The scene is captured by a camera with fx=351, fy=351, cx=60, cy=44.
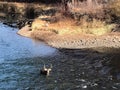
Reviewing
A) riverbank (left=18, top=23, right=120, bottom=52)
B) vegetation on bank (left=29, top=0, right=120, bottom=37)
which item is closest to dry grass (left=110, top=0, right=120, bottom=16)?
vegetation on bank (left=29, top=0, right=120, bottom=37)

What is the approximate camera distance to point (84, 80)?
30.6 metres

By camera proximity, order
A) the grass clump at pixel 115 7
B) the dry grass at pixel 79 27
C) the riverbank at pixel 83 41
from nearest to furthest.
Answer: the riverbank at pixel 83 41
the dry grass at pixel 79 27
the grass clump at pixel 115 7

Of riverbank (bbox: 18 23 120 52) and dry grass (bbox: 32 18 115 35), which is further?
dry grass (bbox: 32 18 115 35)

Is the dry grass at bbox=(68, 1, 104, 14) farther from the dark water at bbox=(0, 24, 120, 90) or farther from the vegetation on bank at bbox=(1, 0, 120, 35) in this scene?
the dark water at bbox=(0, 24, 120, 90)

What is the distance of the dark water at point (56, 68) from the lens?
29297 mm

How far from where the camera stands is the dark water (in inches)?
1153

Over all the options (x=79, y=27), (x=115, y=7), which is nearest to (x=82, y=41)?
(x=79, y=27)

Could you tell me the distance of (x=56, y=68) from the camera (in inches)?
1351

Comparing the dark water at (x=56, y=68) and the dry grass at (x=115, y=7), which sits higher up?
the dry grass at (x=115, y=7)

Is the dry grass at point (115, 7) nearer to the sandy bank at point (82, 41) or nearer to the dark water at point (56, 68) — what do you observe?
the sandy bank at point (82, 41)

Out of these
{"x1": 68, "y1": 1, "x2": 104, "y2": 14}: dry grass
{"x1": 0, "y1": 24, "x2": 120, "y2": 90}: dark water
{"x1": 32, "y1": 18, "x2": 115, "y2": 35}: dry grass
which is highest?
{"x1": 68, "y1": 1, "x2": 104, "y2": 14}: dry grass

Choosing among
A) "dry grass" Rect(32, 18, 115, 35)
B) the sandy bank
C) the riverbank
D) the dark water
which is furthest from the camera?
"dry grass" Rect(32, 18, 115, 35)

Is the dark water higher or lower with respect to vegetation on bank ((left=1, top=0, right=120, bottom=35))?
lower

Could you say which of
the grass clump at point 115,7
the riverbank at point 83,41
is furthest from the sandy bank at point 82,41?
the grass clump at point 115,7
